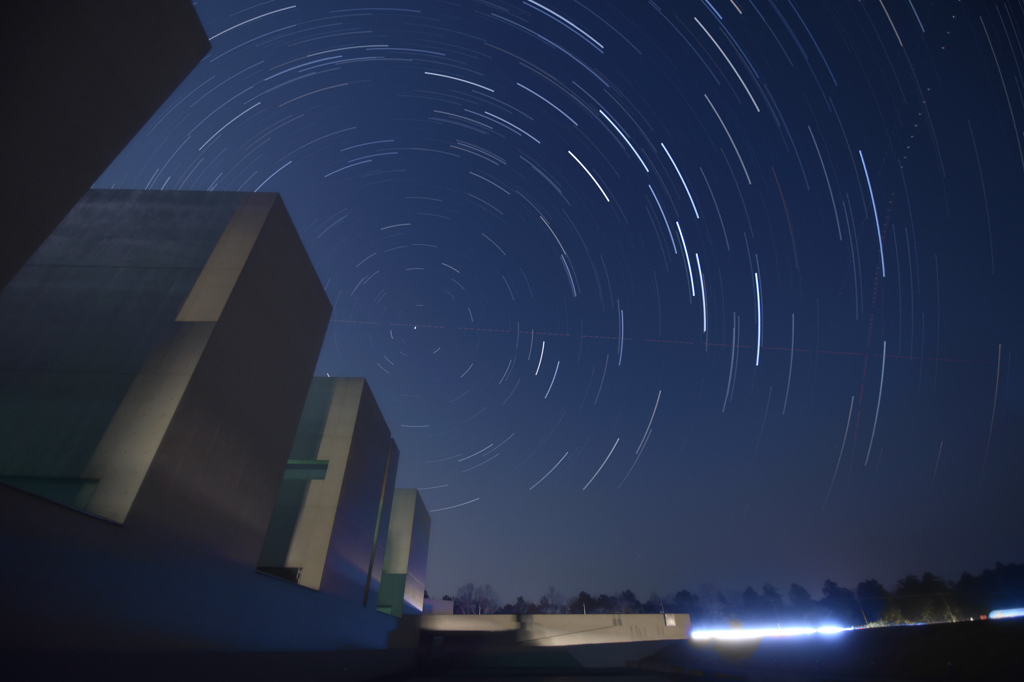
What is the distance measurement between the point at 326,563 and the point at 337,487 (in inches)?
103

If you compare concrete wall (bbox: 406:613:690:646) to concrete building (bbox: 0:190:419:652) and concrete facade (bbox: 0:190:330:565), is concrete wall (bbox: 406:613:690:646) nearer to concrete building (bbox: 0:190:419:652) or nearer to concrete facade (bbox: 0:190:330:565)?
concrete building (bbox: 0:190:419:652)

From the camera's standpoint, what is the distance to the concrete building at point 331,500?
1588 cm

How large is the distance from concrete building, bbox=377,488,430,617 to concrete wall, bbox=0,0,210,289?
92.5ft

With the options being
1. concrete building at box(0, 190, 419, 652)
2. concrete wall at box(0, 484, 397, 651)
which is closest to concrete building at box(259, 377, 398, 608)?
concrete building at box(0, 190, 419, 652)

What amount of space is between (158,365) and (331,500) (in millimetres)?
9725

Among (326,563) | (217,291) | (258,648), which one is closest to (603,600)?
(326,563)

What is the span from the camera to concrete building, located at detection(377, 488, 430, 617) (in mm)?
30250

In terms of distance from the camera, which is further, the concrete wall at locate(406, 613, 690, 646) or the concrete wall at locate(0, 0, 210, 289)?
the concrete wall at locate(406, 613, 690, 646)

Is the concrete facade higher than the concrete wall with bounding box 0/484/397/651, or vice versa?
the concrete facade

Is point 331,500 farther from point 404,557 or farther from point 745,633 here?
point 745,633

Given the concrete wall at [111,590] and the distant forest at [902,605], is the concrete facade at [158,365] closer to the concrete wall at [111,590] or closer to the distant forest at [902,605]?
the concrete wall at [111,590]

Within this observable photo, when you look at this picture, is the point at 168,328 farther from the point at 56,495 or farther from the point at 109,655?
the point at 109,655

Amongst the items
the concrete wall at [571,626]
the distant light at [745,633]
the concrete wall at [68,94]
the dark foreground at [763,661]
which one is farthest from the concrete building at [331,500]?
the distant light at [745,633]

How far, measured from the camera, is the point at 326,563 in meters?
15.7
